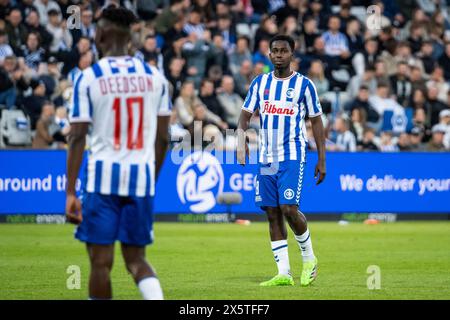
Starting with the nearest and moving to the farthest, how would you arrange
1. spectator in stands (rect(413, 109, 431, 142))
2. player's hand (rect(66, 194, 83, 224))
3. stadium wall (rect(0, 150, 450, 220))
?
1. player's hand (rect(66, 194, 83, 224))
2. stadium wall (rect(0, 150, 450, 220))
3. spectator in stands (rect(413, 109, 431, 142))

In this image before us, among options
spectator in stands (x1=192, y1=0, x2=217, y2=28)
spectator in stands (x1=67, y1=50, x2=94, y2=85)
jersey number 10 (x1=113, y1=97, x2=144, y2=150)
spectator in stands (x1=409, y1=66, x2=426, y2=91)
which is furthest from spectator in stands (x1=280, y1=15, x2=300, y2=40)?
jersey number 10 (x1=113, y1=97, x2=144, y2=150)

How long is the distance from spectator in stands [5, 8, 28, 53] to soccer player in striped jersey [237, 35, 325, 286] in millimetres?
11906

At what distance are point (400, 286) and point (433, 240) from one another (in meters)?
6.13

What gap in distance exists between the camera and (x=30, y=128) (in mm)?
20469

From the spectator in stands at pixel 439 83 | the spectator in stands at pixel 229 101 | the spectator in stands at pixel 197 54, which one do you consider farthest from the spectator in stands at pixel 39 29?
the spectator in stands at pixel 439 83

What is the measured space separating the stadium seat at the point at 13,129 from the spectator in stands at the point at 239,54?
544 cm

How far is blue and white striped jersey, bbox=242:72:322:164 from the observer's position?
10836 millimetres

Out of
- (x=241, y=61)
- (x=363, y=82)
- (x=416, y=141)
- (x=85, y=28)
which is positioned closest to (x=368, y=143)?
(x=416, y=141)

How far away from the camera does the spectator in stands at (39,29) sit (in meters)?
21.7

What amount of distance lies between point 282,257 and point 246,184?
9260 mm

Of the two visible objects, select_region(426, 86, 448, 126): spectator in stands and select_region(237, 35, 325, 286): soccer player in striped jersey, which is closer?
select_region(237, 35, 325, 286): soccer player in striped jersey

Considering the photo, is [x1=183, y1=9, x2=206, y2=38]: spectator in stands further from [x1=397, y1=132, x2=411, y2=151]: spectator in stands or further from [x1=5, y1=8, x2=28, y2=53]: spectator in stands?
[x1=397, y1=132, x2=411, y2=151]: spectator in stands

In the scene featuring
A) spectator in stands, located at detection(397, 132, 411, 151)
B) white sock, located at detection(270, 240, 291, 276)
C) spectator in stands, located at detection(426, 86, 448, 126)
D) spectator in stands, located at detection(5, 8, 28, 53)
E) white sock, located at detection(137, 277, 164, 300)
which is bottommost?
white sock, located at detection(270, 240, 291, 276)

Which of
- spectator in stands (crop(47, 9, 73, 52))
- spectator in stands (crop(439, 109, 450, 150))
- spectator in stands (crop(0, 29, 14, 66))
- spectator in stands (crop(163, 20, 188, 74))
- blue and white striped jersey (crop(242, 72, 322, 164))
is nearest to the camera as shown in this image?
blue and white striped jersey (crop(242, 72, 322, 164))
